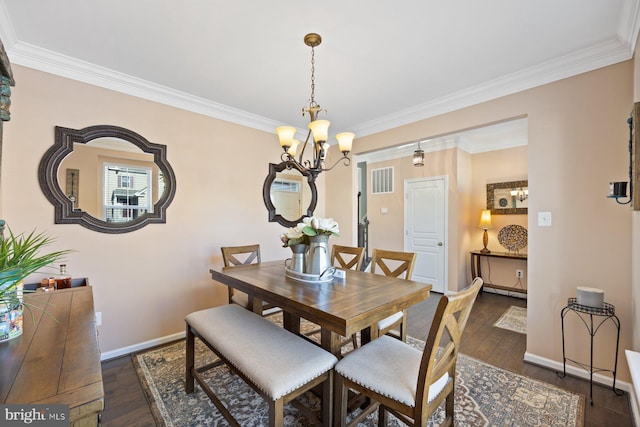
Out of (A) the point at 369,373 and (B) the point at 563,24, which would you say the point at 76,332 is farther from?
(B) the point at 563,24

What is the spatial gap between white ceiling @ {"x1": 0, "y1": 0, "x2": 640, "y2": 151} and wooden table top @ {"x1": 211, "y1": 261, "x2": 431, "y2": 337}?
5.67ft

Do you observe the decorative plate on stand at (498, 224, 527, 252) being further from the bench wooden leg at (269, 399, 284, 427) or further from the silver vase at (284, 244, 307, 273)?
the bench wooden leg at (269, 399, 284, 427)

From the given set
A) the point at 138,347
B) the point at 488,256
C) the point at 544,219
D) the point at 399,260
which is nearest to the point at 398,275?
the point at 399,260

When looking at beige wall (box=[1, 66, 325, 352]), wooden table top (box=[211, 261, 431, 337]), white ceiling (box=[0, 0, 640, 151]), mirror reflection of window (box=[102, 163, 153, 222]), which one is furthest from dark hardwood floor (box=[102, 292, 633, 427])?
white ceiling (box=[0, 0, 640, 151])

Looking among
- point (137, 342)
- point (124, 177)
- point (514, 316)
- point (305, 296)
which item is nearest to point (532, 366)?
point (514, 316)

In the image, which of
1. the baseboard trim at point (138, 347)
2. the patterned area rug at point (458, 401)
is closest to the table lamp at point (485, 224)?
the patterned area rug at point (458, 401)

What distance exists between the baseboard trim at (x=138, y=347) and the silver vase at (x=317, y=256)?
1.88 m

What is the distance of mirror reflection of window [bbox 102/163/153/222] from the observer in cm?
241

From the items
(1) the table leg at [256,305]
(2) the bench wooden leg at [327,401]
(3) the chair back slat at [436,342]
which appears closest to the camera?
(3) the chair back slat at [436,342]

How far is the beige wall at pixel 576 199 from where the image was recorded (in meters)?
1.98

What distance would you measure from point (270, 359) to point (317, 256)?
711mm

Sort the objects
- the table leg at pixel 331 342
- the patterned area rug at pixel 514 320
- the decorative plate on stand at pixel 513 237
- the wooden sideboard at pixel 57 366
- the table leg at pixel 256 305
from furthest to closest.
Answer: the decorative plate on stand at pixel 513 237, the patterned area rug at pixel 514 320, the table leg at pixel 256 305, the table leg at pixel 331 342, the wooden sideboard at pixel 57 366

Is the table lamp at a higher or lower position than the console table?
higher

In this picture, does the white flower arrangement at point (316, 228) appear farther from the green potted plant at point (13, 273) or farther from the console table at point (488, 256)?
the console table at point (488, 256)
